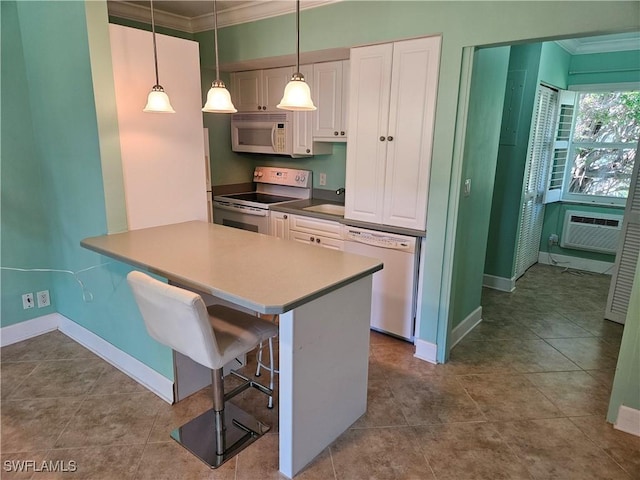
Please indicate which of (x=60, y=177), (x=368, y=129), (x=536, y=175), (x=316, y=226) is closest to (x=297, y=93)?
(x=368, y=129)

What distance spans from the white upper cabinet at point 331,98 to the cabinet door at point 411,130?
0.72m

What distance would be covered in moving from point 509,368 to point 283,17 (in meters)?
3.15

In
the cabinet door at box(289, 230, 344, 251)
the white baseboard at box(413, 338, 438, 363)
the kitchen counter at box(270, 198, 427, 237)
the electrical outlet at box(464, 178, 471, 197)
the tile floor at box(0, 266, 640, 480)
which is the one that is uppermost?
the electrical outlet at box(464, 178, 471, 197)

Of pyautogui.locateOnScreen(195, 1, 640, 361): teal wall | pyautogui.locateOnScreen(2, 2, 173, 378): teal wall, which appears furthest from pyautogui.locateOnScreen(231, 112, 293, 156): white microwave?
pyautogui.locateOnScreen(2, 2, 173, 378): teal wall

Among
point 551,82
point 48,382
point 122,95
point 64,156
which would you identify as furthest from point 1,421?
point 551,82

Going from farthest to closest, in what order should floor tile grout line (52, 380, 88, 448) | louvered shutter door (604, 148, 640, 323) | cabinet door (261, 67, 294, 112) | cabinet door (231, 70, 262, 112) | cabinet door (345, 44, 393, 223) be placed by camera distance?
1. cabinet door (231, 70, 262, 112)
2. cabinet door (261, 67, 294, 112)
3. louvered shutter door (604, 148, 640, 323)
4. cabinet door (345, 44, 393, 223)
5. floor tile grout line (52, 380, 88, 448)

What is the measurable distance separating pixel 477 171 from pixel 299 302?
2033 mm

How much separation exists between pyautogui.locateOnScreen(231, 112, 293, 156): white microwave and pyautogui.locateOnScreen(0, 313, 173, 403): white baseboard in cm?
230

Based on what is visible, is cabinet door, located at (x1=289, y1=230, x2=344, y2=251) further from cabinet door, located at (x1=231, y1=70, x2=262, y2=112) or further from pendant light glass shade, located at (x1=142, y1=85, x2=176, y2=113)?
pendant light glass shade, located at (x1=142, y1=85, x2=176, y2=113)

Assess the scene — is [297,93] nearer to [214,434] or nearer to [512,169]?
[214,434]

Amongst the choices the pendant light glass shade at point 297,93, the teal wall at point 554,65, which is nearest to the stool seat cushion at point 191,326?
the pendant light glass shade at point 297,93

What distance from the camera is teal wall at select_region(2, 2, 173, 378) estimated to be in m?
2.38

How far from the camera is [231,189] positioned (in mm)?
4582

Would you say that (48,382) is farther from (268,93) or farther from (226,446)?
(268,93)
